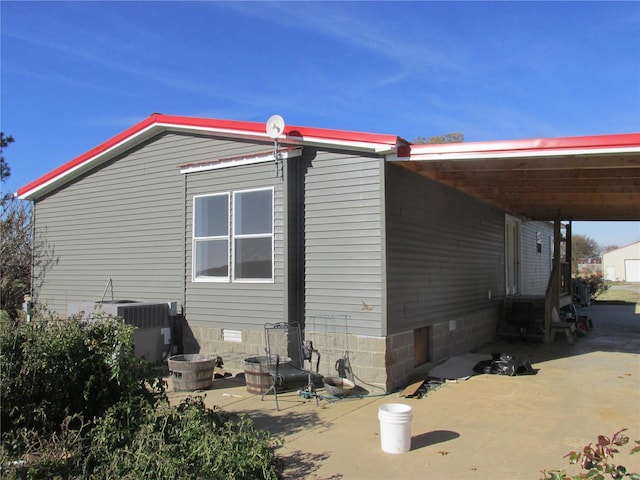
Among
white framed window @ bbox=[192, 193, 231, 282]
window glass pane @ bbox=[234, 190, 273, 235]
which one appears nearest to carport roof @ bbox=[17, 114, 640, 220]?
window glass pane @ bbox=[234, 190, 273, 235]

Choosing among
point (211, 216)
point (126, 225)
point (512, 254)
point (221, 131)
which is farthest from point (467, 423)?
point (512, 254)

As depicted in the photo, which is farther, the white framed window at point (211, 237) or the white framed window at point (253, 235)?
the white framed window at point (211, 237)

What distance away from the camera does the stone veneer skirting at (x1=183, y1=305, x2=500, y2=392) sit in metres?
6.97

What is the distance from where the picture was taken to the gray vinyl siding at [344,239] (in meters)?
7.07

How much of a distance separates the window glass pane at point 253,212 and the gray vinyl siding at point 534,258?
9.36 metres

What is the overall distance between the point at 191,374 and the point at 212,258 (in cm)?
230

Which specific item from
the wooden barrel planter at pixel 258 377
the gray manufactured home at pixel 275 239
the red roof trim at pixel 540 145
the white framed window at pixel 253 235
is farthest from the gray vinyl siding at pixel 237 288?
the red roof trim at pixel 540 145

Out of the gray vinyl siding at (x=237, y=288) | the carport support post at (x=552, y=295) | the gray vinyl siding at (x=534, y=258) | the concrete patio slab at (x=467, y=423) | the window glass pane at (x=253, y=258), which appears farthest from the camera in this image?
the gray vinyl siding at (x=534, y=258)

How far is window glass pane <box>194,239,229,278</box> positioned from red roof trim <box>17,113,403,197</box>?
1894 mm

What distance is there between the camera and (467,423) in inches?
219

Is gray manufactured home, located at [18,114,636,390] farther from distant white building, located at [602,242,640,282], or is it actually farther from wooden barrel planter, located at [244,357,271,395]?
distant white building, located at [602,242,640,282]

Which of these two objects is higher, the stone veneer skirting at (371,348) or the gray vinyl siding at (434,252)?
the gray vinyl siding at (434,252)

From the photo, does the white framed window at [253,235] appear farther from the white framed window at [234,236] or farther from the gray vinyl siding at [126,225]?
the gray vinyl siding at [126,225]

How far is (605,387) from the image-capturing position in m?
7.30
